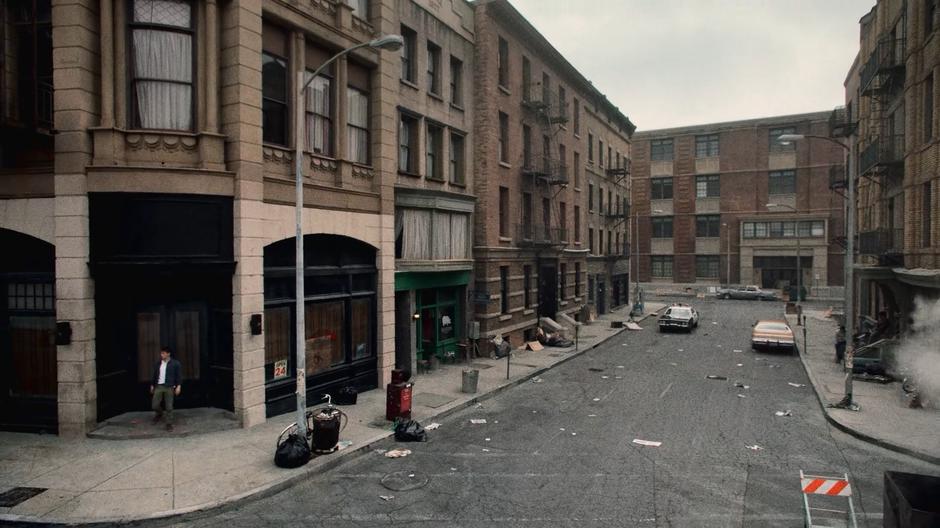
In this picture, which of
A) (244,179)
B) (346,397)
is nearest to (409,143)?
(244,179)

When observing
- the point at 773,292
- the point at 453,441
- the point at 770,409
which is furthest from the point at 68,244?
the point at 773,292

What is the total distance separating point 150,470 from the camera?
10.6 metres

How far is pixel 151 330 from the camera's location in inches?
539

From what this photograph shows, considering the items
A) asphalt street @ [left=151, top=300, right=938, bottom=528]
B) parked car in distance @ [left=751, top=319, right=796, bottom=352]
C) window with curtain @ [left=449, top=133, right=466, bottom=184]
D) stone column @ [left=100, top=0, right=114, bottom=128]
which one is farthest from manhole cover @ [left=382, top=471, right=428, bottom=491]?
parked car in distance @ [left=751, top=319, right=796, bottom=352]

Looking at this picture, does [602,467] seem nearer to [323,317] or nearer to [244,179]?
[323,317]

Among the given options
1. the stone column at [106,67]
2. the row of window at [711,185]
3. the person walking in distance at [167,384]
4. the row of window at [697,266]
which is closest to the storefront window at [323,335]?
the person walking in distance at [167,384]

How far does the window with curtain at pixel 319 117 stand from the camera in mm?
15875

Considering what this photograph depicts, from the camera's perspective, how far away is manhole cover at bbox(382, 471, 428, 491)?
410 inches

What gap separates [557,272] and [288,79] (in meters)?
20.5

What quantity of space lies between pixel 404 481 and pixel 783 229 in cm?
6277

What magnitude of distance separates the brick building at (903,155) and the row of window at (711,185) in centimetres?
3483

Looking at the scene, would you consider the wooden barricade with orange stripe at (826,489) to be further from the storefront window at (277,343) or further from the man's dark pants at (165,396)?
the man's dark pants at (165,396)

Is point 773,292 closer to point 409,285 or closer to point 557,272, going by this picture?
point 557,272

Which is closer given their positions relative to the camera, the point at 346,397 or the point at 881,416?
the point at 881,416
